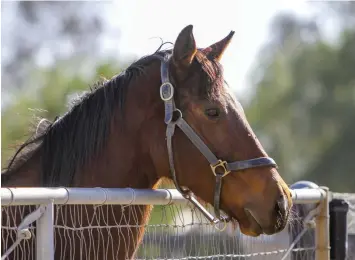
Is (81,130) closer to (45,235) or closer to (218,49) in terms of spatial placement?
(218,49)

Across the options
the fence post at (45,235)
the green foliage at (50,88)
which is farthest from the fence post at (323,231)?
the green foliage at (50,88)

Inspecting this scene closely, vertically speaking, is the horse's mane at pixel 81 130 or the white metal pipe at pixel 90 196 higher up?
the horse's mane at pixel 81 130

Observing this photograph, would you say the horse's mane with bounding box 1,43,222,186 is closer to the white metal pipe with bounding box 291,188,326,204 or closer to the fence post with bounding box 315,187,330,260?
the white metal pipe with bounding box 291,188,326,204

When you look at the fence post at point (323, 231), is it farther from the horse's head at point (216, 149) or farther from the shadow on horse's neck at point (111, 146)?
the shadow on horse's neck at point (111, 146)

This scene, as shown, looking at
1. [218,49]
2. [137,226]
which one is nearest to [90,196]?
[137,226]

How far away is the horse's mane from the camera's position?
175 inches

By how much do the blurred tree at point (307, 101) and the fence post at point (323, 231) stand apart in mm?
24739

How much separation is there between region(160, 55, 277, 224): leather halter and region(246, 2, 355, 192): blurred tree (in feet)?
85.5

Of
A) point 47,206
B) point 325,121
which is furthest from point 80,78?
point 47,206

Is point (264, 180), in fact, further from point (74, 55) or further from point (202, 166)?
point (74, 55)

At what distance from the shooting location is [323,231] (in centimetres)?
561

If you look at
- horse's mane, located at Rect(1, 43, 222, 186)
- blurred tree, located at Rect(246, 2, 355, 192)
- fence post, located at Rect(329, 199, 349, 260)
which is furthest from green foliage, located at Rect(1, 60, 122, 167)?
horse's mane, located at Rect(1, 43, 222, 186)

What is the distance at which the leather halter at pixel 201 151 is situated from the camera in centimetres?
428

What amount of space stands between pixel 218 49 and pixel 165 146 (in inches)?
24.8
